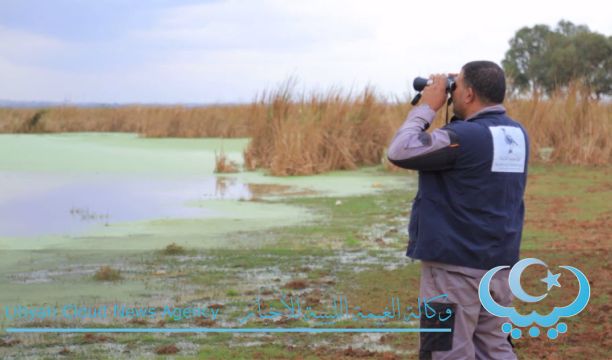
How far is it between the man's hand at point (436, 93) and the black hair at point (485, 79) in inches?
3.7

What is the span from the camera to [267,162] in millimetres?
17422

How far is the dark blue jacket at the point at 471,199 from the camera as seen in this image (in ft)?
10.8

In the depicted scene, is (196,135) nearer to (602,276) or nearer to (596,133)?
(596,133)

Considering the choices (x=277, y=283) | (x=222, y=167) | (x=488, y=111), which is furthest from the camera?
(x=222, y=167)

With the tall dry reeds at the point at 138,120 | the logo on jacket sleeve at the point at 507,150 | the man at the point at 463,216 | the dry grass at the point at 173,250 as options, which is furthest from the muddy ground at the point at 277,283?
Result: the tall dry reeds at the point at 138,120

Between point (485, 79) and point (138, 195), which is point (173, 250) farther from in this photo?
point (138, 195)

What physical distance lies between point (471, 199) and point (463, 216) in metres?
0.07

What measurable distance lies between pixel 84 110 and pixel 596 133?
22.1 metres

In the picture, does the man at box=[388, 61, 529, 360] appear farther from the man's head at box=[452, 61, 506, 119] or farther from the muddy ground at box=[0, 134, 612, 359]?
the muddy ground at box=[0, 134, 612, 359]

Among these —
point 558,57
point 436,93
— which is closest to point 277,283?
point 436,93

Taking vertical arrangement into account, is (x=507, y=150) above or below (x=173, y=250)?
above

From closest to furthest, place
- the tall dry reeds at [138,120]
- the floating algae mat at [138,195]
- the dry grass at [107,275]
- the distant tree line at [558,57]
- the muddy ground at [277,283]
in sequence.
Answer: the muddy ground at [277,283] < the dry grass at [107,275] < the floating algae mat at [138,195] < the tall dry reeds at [138,120] < the distant tree line at [558,57]

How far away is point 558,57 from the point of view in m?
32.8

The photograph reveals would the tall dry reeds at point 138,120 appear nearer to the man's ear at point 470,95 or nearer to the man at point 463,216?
the man's ear at point 470,95
